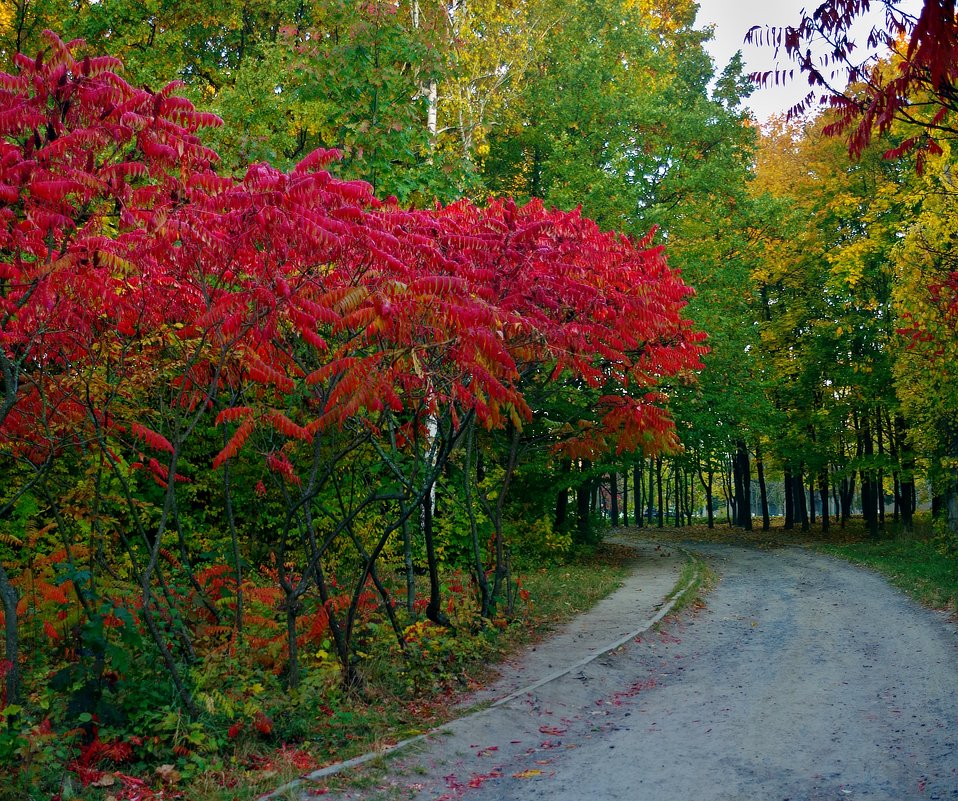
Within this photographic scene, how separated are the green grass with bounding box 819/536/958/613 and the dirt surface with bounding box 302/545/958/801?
2.27 meters

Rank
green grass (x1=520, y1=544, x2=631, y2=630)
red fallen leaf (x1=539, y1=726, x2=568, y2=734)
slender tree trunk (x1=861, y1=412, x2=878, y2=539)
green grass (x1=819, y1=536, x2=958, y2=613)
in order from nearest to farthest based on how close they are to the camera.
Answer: red fallen leaf (x1=539, y1=726, x2=568, y2=734), green grass (x1=520, y1=544, x2=631, y2=630), green grass (x1=819, y1=536, x2=958, y2=613), slender tree trunk (x1=861, y1=412, x2=878, y2=539)

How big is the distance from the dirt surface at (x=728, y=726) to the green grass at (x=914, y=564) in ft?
7.44

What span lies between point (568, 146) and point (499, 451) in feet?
35.3

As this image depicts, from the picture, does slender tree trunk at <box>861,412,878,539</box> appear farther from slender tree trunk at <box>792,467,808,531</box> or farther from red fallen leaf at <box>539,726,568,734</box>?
red fallen leaf at <box>539,726,568,734</box>

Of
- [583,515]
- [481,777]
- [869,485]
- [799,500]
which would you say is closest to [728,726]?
[481,777]

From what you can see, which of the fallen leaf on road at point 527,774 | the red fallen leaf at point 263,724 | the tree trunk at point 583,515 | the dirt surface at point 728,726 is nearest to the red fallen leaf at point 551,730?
the dirt surface at point 728,726

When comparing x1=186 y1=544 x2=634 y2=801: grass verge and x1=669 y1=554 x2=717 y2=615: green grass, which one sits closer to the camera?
x1=186 y1=544 x2=634 y2=801: grass verge

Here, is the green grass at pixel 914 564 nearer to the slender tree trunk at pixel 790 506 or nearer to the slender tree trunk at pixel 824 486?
the slender tree trunk at pixel 824 486

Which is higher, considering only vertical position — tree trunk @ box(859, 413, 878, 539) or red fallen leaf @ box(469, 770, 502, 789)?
tree trunk @ box(859, 413, 878, 539)

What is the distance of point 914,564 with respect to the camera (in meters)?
21.0

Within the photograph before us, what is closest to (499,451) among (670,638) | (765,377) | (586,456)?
(586,456)

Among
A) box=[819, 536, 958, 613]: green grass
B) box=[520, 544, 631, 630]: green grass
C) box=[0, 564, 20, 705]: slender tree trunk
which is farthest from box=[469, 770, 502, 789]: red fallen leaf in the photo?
box=[819, 536, 958, 613]: green grass

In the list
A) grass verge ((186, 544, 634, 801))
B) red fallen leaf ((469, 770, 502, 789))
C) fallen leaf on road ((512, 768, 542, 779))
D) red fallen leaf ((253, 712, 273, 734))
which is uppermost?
red fallen leaf ((253, 712, 273, 734))

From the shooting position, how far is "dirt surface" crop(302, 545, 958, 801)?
638cm
